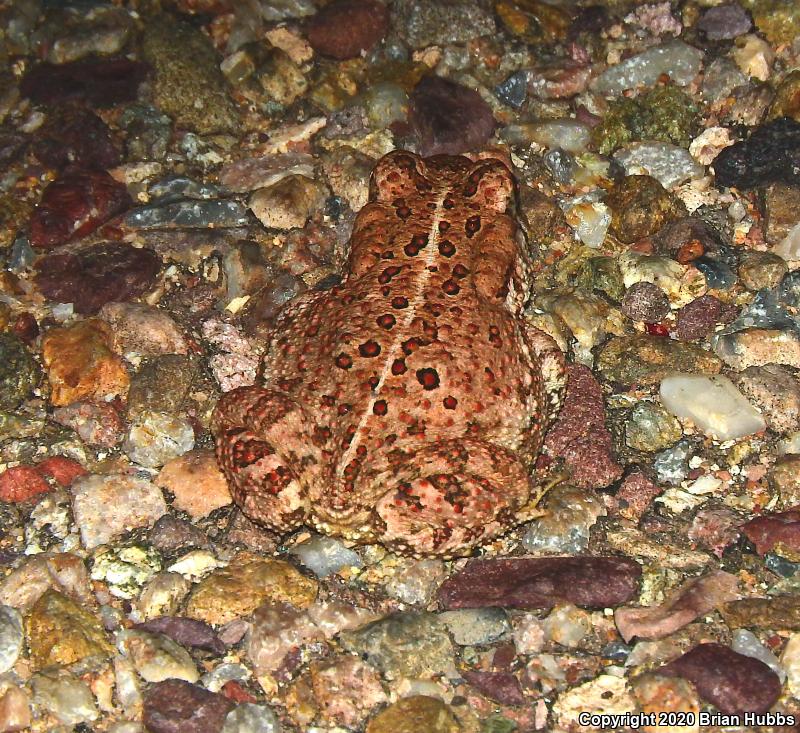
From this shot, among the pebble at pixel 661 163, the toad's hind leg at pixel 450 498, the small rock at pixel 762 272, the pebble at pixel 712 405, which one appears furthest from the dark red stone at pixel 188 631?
the pebble at pixel 661 163

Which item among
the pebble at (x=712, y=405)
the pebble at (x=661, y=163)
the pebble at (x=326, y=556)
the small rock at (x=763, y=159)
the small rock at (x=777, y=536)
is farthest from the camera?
the pebble at (x=661, y=163)

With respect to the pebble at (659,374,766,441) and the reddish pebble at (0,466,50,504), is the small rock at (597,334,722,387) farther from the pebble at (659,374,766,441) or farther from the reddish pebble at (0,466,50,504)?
the reddish pebble at (0,466,50,504)

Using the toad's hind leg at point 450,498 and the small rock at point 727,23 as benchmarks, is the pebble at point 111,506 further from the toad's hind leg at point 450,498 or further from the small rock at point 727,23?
the small rock at point 727,23

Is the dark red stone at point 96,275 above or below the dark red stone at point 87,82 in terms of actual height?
below

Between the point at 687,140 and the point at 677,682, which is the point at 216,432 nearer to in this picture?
the point at 677,682

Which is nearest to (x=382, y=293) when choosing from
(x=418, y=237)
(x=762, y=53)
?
(x=418, y=237)
